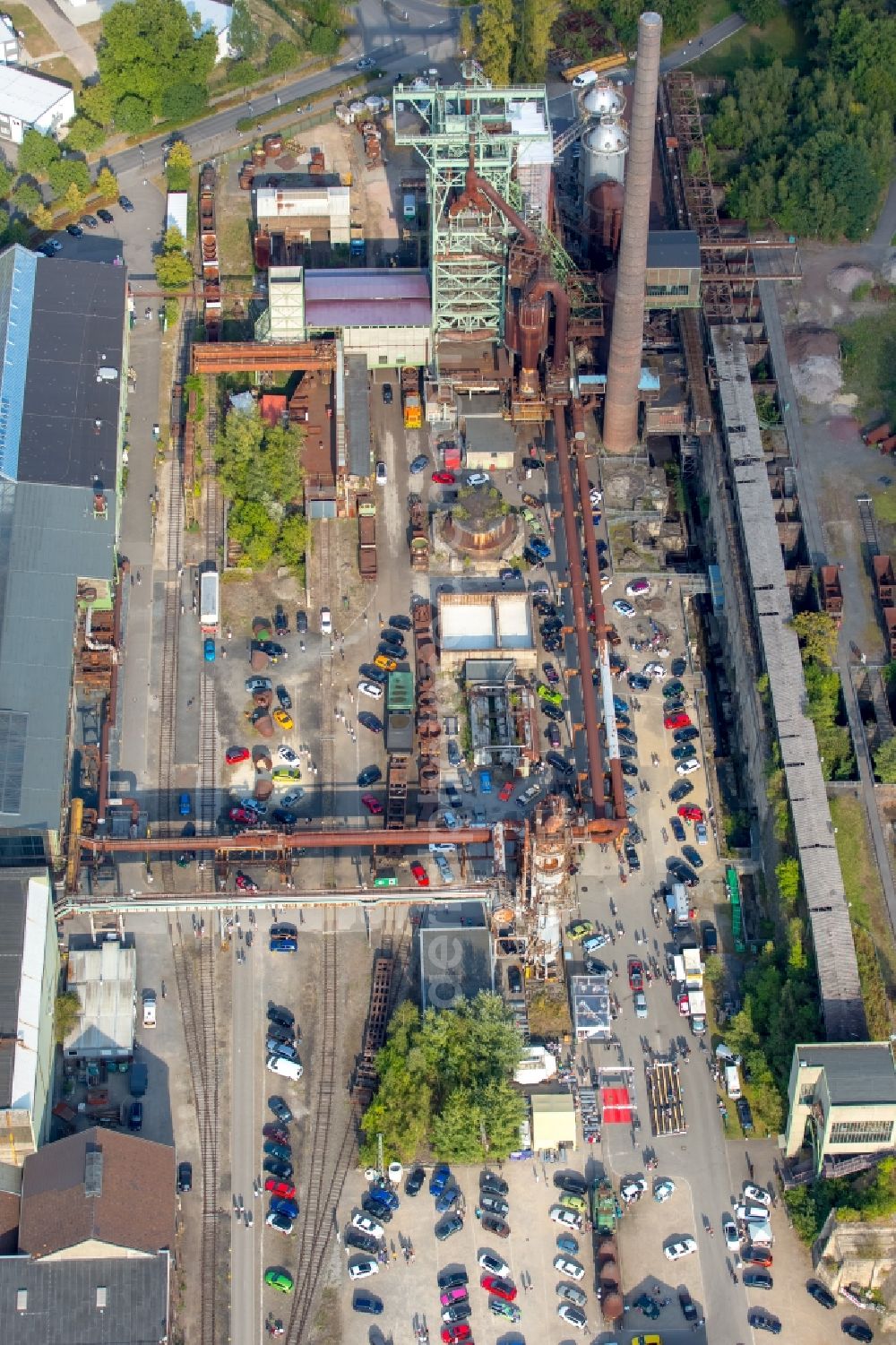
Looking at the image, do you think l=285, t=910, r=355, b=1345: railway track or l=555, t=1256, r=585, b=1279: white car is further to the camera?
l=555, t=1256, r=585, b=1279: white car

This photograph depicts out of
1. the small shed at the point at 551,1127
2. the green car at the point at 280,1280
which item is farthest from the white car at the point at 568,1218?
the green car at the point at 280,1280

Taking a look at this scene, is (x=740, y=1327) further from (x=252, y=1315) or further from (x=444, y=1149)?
(x=252, y=1315)

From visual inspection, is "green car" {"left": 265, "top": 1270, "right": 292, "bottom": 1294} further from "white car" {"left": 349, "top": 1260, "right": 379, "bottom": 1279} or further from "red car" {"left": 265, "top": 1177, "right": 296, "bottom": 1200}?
"red car" {"left": 265, "top": 1177, "right": 296, "bottom": 1200}

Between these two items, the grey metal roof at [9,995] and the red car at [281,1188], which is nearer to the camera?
the grey metal roof at [9,995]

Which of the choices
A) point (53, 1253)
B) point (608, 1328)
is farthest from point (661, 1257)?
point (53, 1253)

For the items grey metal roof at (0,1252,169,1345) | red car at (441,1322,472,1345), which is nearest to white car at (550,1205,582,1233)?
red car at (441,1322,472,1345)

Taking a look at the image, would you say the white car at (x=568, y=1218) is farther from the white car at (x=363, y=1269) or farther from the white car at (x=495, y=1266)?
the white car at (x=363, y=1269)

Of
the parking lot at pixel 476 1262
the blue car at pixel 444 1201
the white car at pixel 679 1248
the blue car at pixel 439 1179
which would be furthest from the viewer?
the blue car at pixel 439 1179
